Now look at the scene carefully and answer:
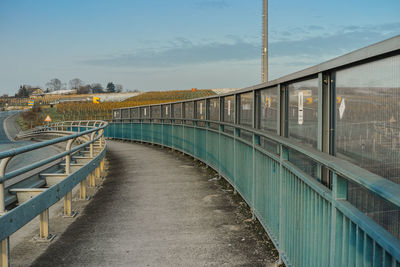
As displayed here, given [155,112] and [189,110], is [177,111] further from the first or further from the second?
[155,112]

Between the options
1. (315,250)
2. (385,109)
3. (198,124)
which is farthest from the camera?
(198,124)

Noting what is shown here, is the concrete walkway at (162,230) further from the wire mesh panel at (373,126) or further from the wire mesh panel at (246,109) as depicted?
the wire mesh panel at (373,126)

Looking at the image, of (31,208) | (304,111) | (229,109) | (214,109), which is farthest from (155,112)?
(304,111)

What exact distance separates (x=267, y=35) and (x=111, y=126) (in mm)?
15279

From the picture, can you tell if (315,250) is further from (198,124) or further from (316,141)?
(198,124)

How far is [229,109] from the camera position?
8609 mm

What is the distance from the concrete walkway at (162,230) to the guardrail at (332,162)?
1.48 ft

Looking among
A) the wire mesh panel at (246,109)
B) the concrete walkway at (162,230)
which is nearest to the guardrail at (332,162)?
the wire mesh panel at (246,109)

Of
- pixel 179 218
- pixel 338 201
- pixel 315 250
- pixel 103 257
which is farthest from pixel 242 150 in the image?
pixel 338 201

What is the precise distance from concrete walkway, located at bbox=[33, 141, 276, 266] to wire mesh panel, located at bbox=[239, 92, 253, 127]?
4.48 ft

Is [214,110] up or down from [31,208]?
up

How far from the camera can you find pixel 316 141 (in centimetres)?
371

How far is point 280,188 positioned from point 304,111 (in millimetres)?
810

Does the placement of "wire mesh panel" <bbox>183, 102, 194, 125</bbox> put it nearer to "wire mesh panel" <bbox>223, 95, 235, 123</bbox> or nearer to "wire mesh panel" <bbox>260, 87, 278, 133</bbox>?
"wire mesh panel" <bbox>223, 95, 235, 123</bbox>
